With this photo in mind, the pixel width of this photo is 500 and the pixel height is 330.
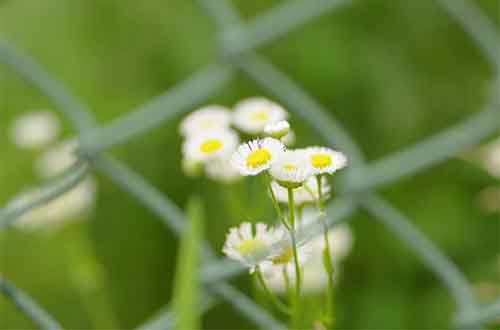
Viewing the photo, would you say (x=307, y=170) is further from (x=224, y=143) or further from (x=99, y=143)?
(x=99, y=143)

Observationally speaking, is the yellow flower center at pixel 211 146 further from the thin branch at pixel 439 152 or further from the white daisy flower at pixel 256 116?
the thin branch at pixel 439 152

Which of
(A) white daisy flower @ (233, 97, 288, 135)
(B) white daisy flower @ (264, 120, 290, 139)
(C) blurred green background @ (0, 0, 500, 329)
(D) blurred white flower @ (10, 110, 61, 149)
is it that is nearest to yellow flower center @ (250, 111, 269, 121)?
(A) white daisy flower @ (233, 97, 288, 135)

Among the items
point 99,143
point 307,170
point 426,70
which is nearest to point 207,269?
point 99,143

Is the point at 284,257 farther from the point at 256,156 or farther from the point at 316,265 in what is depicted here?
the point at 316,265

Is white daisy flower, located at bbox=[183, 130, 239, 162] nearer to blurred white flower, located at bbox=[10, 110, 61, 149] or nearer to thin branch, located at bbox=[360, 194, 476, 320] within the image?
thin branch, located at bbox=[360, 194, 476, 320]

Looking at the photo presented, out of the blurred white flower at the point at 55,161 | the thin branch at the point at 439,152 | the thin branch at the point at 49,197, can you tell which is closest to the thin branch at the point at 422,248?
the thin branch at the point at 439,152

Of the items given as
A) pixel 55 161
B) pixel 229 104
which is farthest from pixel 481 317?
pixel 229 104
